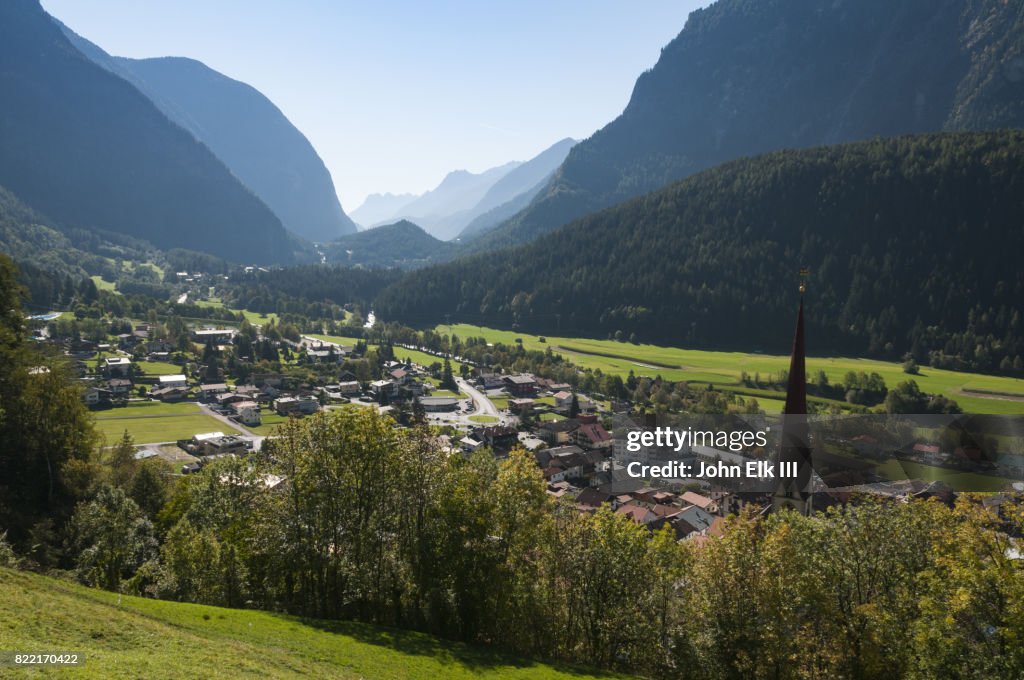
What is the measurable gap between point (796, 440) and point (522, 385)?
294 feet

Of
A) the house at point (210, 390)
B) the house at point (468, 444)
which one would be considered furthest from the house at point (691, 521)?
the house at point (210, 390)

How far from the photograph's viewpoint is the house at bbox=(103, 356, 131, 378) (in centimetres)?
10406

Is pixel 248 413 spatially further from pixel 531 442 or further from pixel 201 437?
pixel 531 442

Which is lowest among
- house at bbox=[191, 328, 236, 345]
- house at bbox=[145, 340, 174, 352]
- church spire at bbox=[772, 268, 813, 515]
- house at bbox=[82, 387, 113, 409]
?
house at bbox=[82, 387, 113, 409]

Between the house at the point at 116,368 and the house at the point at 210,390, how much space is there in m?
13.9

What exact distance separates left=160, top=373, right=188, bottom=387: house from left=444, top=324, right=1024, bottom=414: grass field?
275 ft

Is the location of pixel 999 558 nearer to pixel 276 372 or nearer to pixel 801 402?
pixel 801 402

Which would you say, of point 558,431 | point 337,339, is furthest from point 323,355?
point 558,431

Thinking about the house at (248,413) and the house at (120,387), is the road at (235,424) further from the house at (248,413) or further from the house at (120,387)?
the house at (120,387)

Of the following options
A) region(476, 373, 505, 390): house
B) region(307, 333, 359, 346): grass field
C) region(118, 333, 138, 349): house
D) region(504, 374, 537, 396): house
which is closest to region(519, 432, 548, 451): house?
region(504, 374, 537, 396): house

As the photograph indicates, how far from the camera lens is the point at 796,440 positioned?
2555 centimetres

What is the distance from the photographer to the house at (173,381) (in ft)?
337

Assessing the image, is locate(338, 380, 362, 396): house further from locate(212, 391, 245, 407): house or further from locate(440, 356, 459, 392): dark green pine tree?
locate(440, 356, 459, 392): dark green pine tree

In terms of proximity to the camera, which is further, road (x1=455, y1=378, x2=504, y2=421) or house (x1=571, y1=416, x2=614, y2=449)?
road (x1=455, y1=378, x2=504, y2=421)
